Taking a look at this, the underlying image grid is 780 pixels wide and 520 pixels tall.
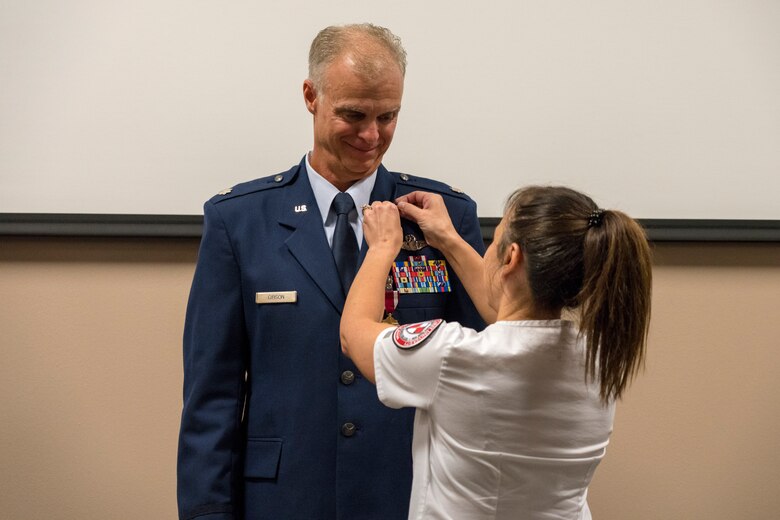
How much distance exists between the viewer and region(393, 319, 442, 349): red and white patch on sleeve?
1.18 m

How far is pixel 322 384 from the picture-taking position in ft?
4.82

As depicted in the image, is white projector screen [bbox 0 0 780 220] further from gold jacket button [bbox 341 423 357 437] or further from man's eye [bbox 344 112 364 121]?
gold jacket button [bbox 341 423 357 437]

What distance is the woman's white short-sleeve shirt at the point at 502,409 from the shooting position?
116 cm

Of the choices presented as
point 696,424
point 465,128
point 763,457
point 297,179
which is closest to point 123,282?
point 297,179

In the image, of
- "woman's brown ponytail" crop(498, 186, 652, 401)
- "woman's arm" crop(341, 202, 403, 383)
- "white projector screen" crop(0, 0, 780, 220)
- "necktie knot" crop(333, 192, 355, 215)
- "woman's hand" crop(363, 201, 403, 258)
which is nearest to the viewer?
"woman's brown ponytail" crop(498, 186, 652, 401)

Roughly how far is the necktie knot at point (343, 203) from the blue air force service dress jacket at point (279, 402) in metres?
0.07

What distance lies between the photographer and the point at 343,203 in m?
1.53

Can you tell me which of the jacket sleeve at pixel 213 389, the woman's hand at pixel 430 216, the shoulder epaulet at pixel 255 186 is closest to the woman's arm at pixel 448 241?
the woman's hand at pixel 430 216

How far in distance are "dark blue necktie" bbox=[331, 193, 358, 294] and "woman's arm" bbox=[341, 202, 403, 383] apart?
5 cm

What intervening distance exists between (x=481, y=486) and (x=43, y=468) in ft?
4.72

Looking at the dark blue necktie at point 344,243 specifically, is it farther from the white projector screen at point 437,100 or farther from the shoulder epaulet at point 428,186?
the white projector screen at point 437,100

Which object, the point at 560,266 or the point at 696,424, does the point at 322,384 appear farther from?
the point at 696,424

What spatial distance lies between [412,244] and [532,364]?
44 cm

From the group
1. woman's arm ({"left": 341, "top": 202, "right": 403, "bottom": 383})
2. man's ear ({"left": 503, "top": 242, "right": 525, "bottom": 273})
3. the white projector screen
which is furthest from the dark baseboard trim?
man's ear ({"left": 503, "top": 242, "right": 525, "bottom": 273})
